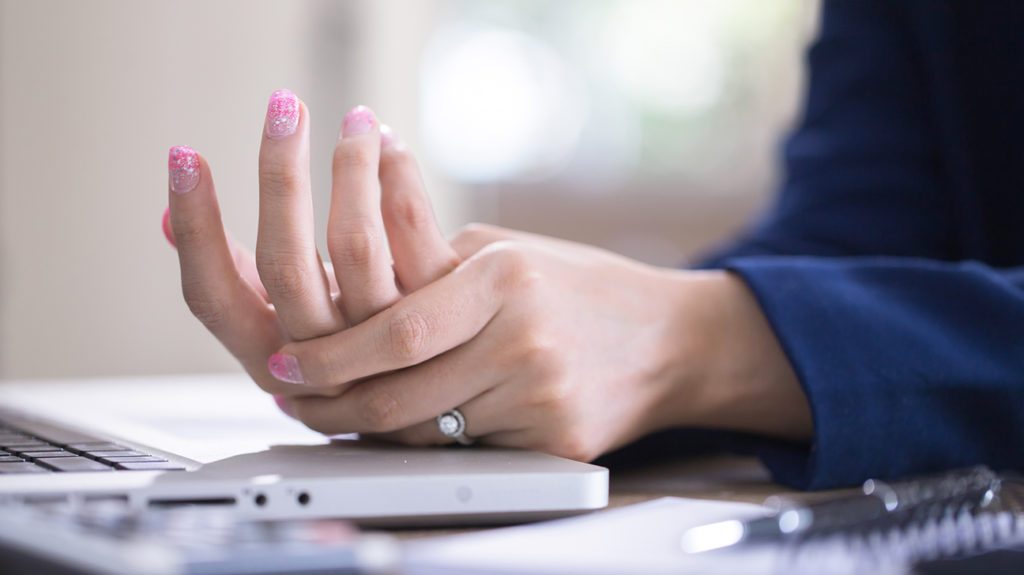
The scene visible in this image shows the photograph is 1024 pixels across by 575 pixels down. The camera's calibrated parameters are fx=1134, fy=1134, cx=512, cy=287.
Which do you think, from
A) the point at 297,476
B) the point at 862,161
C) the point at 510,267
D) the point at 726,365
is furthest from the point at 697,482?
the point at 862,161

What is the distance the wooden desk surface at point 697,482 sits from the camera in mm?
621

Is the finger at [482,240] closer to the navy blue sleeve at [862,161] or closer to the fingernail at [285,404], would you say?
the fingernail at [285,404]

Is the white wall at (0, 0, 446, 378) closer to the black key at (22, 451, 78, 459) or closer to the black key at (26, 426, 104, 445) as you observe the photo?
the black key at (26, 426, 104, 445)

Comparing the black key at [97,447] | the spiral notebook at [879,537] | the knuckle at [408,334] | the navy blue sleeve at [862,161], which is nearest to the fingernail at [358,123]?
the knuckle at [408,334]

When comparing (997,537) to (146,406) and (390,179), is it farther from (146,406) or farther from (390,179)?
(146,406)

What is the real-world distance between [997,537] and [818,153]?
74cm

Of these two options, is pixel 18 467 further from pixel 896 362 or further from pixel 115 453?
pixel 896 362

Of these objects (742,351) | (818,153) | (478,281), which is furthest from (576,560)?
(818,153)

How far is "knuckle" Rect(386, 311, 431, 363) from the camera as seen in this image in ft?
1.89

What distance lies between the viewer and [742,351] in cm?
70

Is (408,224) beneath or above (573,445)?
above

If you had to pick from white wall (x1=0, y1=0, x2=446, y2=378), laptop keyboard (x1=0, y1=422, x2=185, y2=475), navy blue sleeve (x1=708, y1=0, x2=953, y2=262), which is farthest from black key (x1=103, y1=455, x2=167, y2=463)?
white wall (x1=0, y1=0, x2=446, y2=378)

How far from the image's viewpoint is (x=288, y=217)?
0.58m

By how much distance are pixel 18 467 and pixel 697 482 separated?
38cm
